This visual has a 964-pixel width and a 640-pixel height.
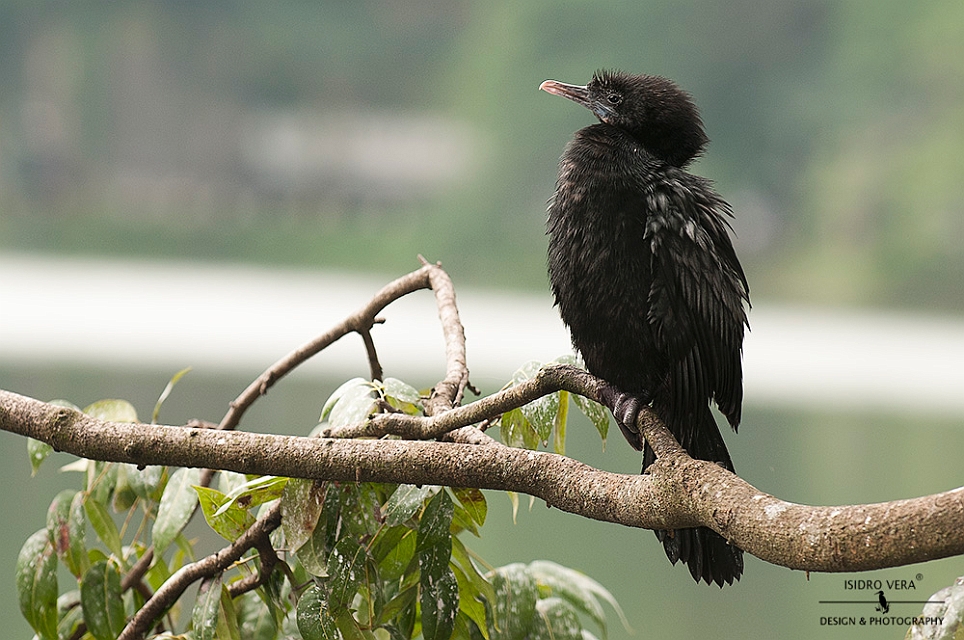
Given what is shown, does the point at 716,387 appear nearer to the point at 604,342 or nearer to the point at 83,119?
the point at 604,342

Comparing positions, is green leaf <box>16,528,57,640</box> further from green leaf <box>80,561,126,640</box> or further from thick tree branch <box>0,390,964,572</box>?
thick tree branch <box>0,390,964,572</box>

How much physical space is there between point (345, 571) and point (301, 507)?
2.3 inches

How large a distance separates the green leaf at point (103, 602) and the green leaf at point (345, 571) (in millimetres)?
246

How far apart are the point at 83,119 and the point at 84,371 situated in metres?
5.59

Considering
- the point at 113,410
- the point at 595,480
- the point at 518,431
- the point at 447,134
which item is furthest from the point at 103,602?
the point at 447,134

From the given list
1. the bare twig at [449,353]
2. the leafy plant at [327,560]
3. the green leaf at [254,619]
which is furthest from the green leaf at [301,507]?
the green leaf at [254,619]

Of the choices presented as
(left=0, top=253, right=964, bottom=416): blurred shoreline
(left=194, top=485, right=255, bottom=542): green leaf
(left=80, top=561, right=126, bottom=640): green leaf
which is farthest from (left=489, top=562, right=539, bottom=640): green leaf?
(left=0, top=253, right=964, bottom=416): blurred shoreline

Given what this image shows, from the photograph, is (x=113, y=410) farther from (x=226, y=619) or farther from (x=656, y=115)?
(x=656, y=115)

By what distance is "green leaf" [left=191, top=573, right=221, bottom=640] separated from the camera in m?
0.76

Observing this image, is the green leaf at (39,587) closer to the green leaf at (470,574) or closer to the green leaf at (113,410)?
the green leaf at (113,410)

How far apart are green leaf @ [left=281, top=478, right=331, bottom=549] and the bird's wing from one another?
0.24 metres

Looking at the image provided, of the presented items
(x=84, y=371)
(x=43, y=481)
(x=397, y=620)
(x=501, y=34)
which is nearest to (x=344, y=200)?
(x=501, y=34)

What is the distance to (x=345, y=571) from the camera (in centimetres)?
75

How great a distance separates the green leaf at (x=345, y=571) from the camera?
739mm
